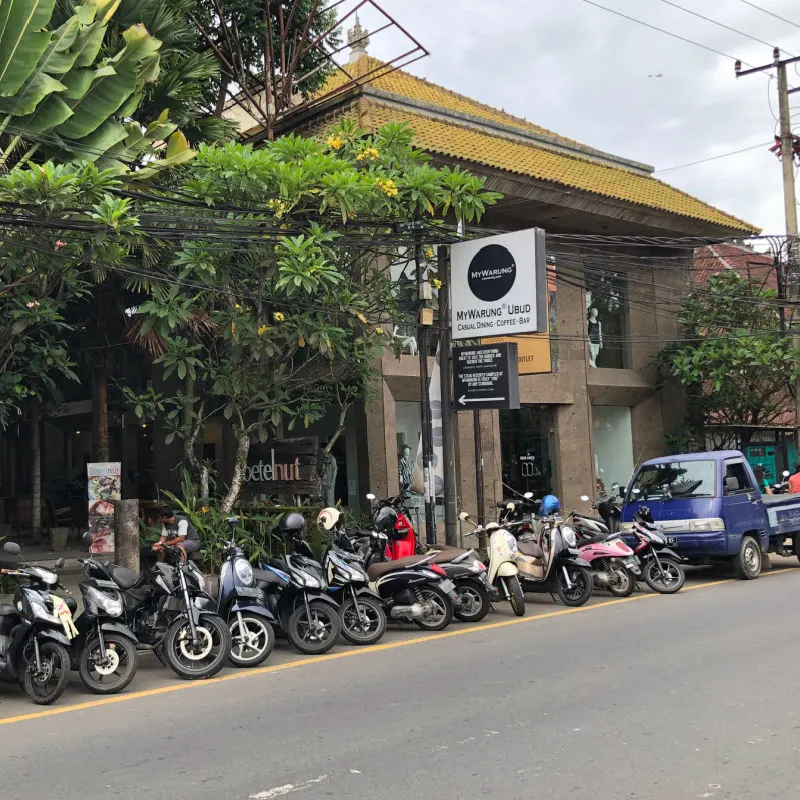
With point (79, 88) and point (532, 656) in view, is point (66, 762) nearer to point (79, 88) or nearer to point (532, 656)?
point (532, 656)

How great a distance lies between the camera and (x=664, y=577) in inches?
472

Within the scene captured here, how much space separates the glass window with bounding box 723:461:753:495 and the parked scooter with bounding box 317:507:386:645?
6492mm

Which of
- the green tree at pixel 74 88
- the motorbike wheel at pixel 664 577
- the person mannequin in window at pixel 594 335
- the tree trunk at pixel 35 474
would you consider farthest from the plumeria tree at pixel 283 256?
the person mannequin in window at pixel 594 335

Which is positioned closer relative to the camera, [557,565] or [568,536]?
[568,536]

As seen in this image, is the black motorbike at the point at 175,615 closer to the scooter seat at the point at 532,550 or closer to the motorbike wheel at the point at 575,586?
the scooter seat at the point at 532,550

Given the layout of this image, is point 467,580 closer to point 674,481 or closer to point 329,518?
point 329,518

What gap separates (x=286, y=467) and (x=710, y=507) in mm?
6667

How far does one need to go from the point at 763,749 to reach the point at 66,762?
4154 millimetres

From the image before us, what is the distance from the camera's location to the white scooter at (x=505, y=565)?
1044cm

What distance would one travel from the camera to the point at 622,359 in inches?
874

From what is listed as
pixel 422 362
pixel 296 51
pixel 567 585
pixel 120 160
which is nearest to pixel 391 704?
pixel 567 585

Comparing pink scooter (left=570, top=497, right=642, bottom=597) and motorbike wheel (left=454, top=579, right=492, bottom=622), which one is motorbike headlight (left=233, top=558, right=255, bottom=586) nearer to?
motorbike wheel (left=454, top=579, right=492, bottom=622)

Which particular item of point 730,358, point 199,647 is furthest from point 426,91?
point 199,647

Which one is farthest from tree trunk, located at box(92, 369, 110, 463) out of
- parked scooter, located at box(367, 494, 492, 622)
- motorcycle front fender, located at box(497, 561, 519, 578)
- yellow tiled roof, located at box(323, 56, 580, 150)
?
motorcycle front fender, located at box(497, 561, 519, 578)
